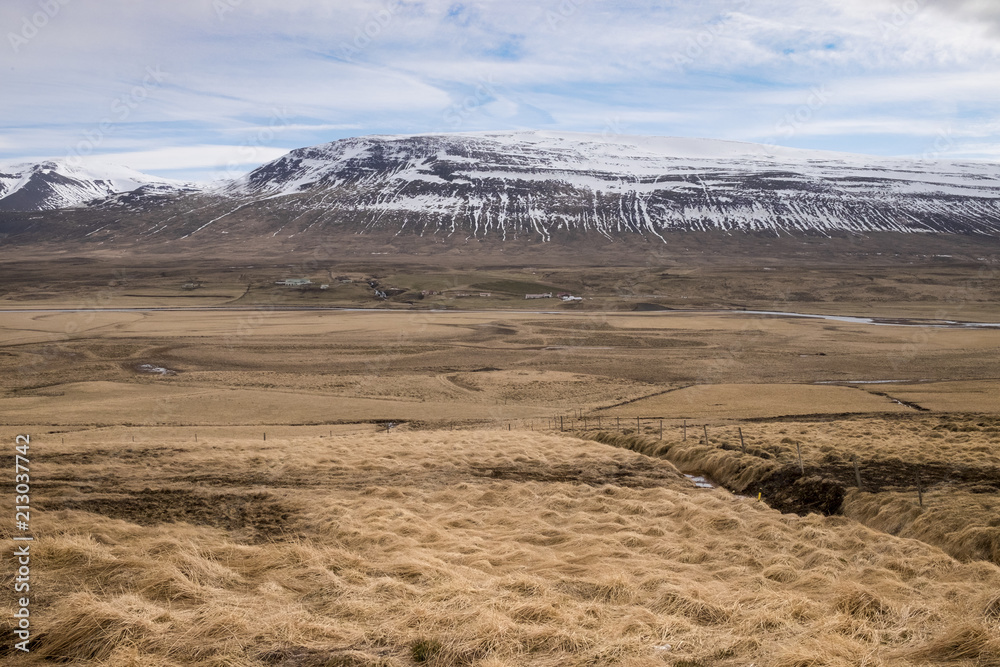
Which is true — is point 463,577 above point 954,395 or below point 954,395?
above

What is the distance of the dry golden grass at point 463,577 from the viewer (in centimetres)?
652

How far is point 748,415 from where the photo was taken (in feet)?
113

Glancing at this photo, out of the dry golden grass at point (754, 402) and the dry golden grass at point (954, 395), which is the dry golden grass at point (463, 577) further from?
the dry golden grass at point (954, 395)

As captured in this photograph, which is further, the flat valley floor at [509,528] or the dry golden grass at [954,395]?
the dry golden grass at [954,395]

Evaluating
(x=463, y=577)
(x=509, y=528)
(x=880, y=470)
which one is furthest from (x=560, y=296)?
(x=463, y=577)

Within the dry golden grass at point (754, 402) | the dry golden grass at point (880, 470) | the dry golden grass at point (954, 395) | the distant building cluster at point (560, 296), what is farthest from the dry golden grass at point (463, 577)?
the distant building cluster at point (560, 296)

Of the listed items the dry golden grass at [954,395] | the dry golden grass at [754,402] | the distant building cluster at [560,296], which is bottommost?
the dry golden grass at [754,402]

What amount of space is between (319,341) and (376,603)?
59.1 m

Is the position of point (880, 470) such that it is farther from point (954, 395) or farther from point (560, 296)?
point (560, 296)

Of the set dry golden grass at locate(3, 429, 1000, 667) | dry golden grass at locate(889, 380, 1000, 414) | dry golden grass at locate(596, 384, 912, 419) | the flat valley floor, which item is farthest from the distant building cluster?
dry golden grass at locate(3, 429, 1000, 667)

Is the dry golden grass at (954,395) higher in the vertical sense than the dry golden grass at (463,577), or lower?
lower

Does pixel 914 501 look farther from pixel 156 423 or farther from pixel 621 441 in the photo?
pixel 156 423

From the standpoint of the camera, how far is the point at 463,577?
8891mm

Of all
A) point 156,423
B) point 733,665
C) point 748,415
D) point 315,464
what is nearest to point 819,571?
point 733,665
